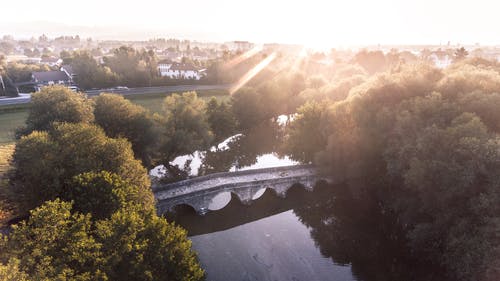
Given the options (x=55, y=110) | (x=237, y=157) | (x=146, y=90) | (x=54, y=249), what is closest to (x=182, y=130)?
(x=237, y=157)

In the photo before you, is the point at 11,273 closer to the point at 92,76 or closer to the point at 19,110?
the point at 19,110

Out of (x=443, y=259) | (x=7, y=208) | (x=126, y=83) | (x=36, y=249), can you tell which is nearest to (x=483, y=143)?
(x=443, y=259)

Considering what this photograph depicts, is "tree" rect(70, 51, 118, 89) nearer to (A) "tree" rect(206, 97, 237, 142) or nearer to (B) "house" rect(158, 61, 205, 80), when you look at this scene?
(B) "house" rect(158, 61, 205, 80)

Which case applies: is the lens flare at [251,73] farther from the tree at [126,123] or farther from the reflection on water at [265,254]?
the reflection on water at [265,254]

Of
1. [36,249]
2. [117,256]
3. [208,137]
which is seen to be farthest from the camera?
[208,137]

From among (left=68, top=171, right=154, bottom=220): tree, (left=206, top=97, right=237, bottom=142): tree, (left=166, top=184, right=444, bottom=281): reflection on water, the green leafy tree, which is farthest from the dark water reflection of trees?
the green leafy tree

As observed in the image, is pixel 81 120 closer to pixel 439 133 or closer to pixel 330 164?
pixel 330 164

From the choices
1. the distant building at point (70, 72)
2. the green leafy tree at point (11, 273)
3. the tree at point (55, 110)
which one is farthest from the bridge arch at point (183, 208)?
the distant building at point (70, 72)
